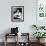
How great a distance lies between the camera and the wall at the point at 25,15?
21.1ft

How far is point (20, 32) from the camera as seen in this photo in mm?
6512

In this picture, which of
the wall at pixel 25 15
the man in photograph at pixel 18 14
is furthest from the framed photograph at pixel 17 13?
the wall at pixel 25 15

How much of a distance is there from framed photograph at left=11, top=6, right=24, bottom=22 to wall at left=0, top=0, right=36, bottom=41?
0.13m

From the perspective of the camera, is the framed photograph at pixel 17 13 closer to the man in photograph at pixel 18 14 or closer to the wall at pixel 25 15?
the man in photograph at pixel 18 14

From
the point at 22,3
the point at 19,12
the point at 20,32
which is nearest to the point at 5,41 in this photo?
the point at 20,32

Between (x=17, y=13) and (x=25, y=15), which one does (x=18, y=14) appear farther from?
(x=25, y=15)

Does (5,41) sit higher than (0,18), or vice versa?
(0,18)

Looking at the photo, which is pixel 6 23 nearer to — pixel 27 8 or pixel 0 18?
pixel 0 18

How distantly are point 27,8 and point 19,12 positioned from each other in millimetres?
387

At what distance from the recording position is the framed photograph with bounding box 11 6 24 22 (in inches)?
254

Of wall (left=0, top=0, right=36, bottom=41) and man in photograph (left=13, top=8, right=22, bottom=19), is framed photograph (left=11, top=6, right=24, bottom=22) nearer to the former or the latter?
man in photograph (left=13, top=8, right=22, bottom=19)

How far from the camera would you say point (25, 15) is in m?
6.48

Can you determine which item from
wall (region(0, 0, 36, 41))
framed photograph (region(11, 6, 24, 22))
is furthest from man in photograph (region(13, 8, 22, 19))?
wall (region(0, 0, 36, 41))

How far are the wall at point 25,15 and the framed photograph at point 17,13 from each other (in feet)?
0.42
